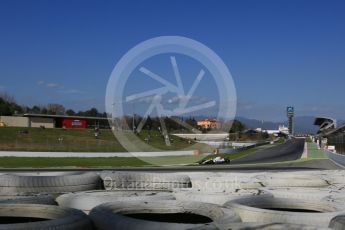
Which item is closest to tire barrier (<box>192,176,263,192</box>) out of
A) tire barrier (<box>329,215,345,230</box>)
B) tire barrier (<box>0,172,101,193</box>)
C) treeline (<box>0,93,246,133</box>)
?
tire barrier (<box>0,172,101,193</box>)

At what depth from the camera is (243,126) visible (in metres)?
196

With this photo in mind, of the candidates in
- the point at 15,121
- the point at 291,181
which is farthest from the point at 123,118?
the point at 291,181

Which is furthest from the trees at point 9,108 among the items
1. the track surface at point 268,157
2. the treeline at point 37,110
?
the track surface at point 268,157

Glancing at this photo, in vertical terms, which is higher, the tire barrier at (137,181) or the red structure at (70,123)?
the red structure at (70,123)

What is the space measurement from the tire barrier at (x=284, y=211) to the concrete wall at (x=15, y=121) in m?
107

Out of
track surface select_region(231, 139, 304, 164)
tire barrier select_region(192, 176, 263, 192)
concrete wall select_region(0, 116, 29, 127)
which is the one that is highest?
concrete wall select_region(0, 116, 29, 127)

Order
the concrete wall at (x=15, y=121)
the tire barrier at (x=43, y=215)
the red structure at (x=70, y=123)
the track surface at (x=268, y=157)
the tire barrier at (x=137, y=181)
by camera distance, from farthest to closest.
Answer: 1. the red structure at (x=70, y=123)
2. the concrete wall at (x=15, y=121)
3. the track surface at (x=268, y=157)
4. the tire barrier at (x=137, y=181)
5. the tire barrier at (x=43, y=215)

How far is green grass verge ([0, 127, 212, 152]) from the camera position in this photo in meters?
66.1

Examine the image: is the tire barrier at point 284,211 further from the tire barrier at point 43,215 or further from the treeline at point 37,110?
the treeline at point 37,110

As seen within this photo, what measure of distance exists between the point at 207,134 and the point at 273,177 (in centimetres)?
11006

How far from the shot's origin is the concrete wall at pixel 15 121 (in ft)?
354

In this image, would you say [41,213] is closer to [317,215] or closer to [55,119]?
[317,215]

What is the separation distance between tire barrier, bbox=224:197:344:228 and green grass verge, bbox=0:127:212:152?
5747 cm

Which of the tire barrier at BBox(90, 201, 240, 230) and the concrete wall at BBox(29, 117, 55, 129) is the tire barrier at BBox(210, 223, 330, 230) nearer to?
the tire barrier at BBox(90, 201, 240, 230)
